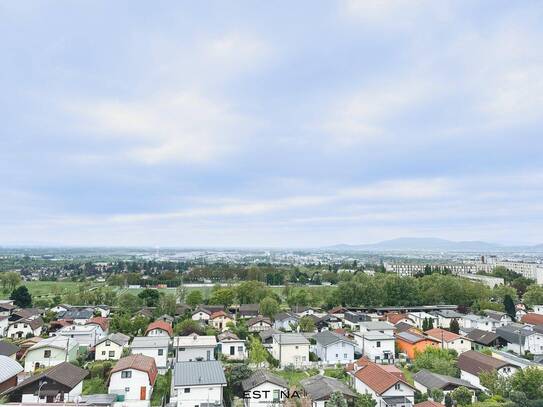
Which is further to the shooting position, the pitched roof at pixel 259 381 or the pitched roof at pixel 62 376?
the pitched roof at pixel 259 381

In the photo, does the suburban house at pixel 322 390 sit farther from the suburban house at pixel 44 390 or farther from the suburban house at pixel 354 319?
the suburban house at pixel 354 319

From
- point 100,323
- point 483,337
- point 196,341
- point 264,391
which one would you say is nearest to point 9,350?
point 100,323

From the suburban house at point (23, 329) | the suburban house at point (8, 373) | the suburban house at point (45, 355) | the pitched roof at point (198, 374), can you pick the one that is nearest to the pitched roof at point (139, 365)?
the pitched roof at point (198, 374)

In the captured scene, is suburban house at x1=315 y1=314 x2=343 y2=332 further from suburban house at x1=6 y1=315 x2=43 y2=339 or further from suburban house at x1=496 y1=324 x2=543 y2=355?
suburban house at x1=6 y1=315 x2=43 y2=339

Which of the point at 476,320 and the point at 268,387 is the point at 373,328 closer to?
the point at 476,320

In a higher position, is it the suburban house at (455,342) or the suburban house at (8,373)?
the suburban house at (8,373)
